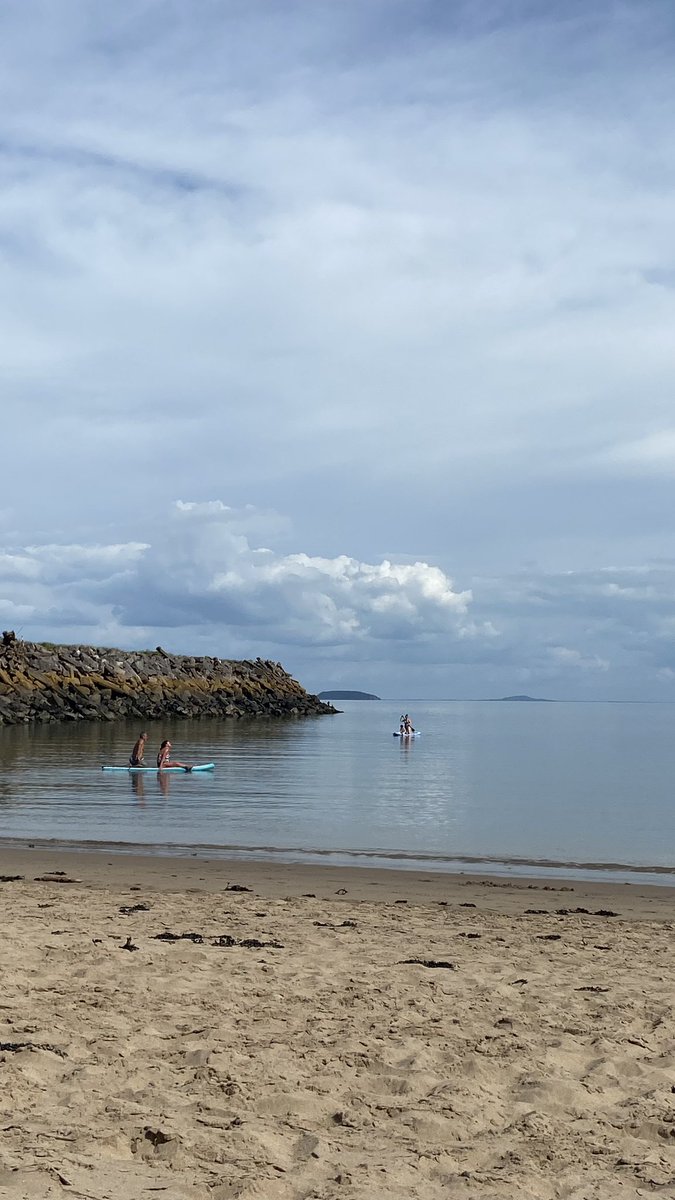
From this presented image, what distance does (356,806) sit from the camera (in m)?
29.7

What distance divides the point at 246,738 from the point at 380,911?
156ft

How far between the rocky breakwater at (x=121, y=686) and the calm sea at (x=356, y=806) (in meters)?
13.8

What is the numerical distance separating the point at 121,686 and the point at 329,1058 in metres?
69.8

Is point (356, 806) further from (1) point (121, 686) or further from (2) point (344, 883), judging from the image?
(1) point (121, 686)

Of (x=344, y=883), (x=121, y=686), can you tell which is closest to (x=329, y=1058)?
(x=344, y=883)

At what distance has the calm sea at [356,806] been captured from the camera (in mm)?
21156

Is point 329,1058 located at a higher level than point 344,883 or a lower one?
higher

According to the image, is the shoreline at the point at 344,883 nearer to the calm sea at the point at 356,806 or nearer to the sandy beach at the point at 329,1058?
the calm sea at the point at 356,806

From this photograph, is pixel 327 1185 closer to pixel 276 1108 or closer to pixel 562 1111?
pixel 276 1108

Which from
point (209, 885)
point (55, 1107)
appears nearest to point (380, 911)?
point (209, 885)

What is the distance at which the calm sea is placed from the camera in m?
21.2

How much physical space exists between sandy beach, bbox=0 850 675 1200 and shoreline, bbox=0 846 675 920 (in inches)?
110

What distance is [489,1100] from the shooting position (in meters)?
5.88

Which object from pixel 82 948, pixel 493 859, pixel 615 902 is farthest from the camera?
pixel 493 859
